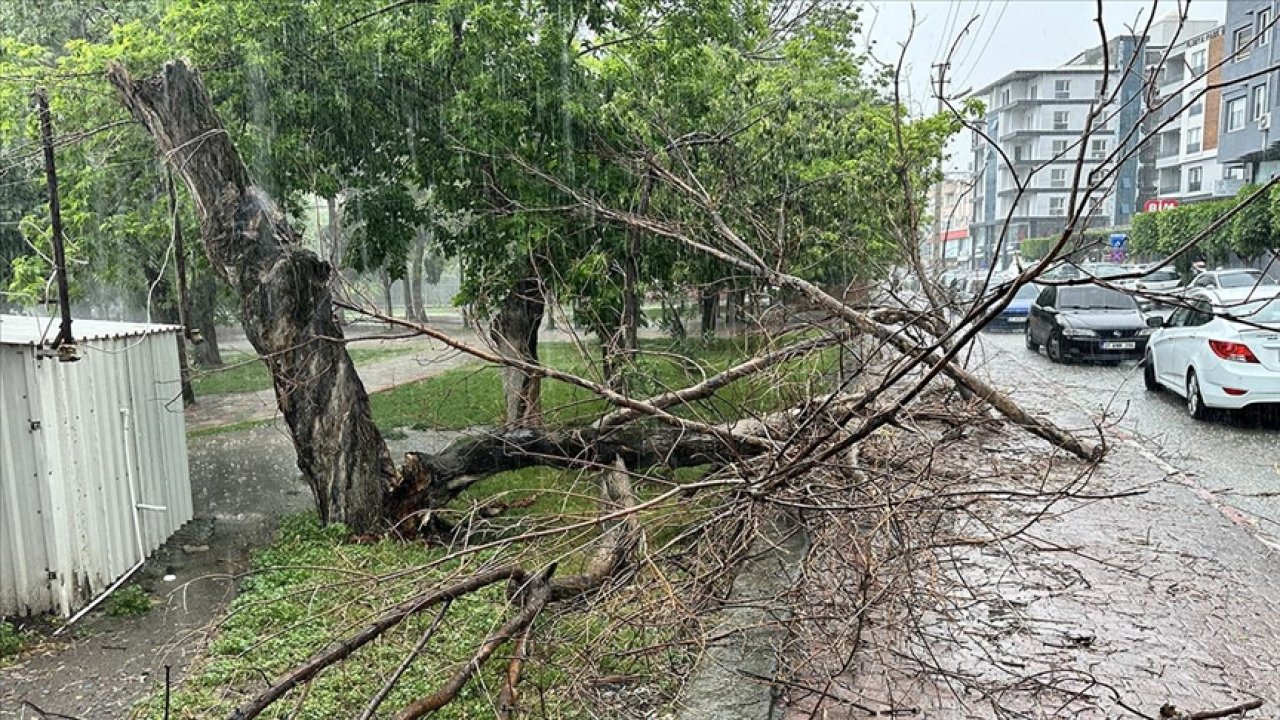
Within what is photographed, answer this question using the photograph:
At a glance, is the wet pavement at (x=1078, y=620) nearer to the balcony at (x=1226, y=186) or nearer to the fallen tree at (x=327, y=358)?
the fallen tree at (x=327, y=358)

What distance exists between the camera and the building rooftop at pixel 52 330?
6566 mm

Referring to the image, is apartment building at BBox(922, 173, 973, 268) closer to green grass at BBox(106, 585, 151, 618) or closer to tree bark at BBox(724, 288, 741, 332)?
tree bark at BBox(724, 288, 741, 332)

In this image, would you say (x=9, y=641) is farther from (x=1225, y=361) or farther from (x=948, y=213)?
(x=1225, y=361)

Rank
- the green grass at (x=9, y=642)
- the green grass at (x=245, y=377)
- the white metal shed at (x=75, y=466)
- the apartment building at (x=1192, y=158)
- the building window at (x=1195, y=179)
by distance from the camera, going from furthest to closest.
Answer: the building window at (x=1195, y=179) < the apartment building at (x=1192, y=158) < the green grass at (x=245, y=377) < the white metal shed at (x=75, y=466) < the green grass at (x=9, y=642)

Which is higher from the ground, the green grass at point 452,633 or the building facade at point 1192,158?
the building facade at point 1192,158

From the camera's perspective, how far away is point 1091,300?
18422 millimetres

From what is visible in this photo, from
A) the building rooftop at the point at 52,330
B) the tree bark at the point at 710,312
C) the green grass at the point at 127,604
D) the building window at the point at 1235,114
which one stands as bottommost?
the green grass at the point at 127,604

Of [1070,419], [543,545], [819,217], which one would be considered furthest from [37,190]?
[1070,419]

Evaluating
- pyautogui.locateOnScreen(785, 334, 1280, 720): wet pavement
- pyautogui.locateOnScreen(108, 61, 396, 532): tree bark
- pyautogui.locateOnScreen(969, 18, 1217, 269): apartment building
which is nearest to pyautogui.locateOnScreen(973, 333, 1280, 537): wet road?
pyautogui.locateOnScreen(785, 334, 1280, 720): wet pavement

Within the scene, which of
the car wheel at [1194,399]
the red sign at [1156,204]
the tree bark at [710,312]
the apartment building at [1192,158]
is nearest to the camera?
the car wheel at [1194,399]

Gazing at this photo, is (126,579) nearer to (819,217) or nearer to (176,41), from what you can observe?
(176,41)

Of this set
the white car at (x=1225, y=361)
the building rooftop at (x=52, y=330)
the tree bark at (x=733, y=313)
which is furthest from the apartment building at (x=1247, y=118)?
the building rooftop at (x=52, y=330)

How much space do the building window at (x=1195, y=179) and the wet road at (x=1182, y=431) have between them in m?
31.8

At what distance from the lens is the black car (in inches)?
675
